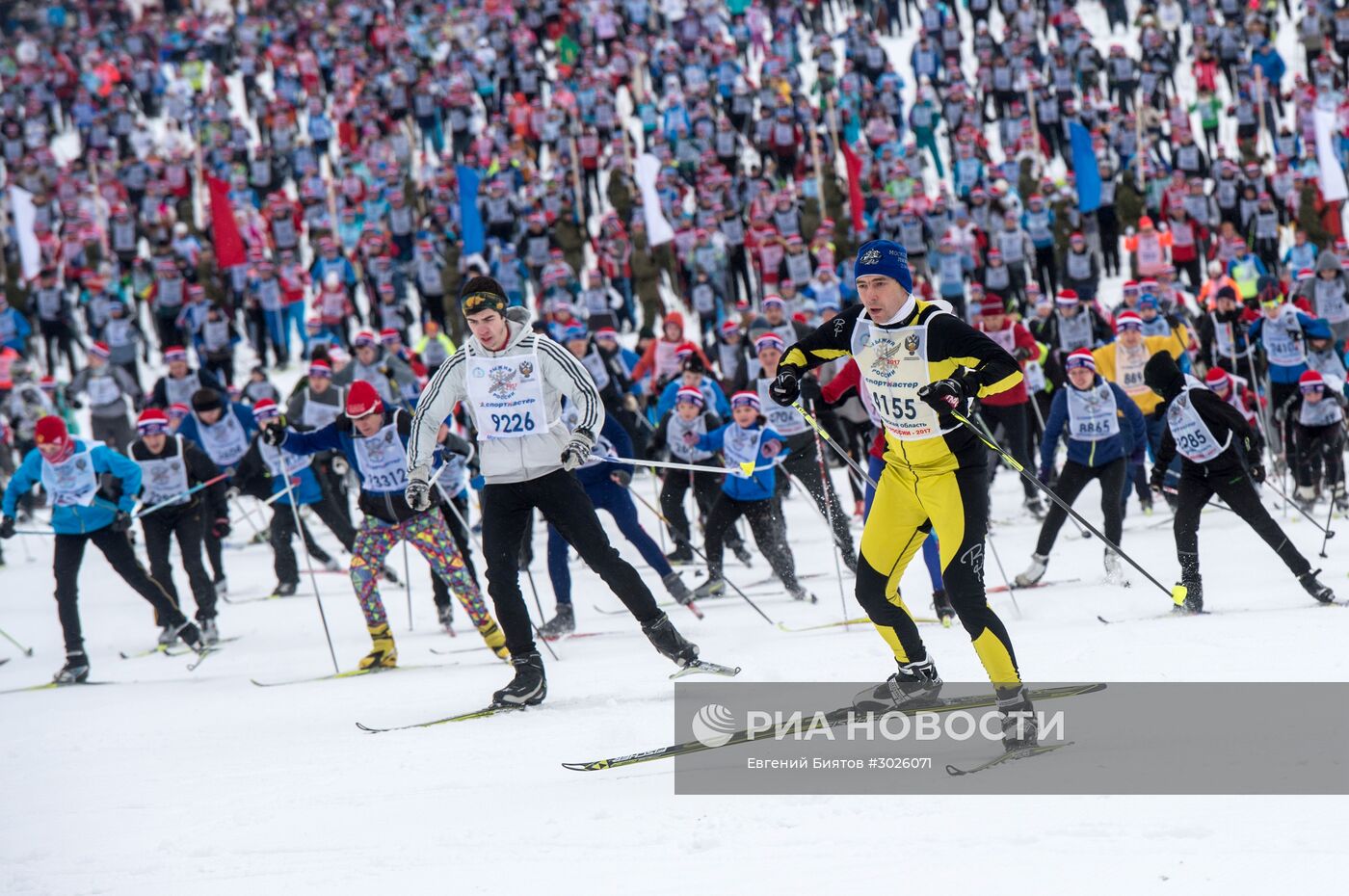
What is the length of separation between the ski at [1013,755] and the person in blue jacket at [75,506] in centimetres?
604

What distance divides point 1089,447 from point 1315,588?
180 centimetres

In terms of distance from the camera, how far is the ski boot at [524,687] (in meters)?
6.13

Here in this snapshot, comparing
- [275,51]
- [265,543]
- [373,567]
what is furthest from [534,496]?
[275,51]

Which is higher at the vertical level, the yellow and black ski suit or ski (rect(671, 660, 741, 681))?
the yellow and black ski suit

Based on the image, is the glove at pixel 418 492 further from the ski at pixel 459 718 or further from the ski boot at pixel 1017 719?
the ski boot at pixel 1017 719

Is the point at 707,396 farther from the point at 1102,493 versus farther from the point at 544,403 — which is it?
the point at 544,403

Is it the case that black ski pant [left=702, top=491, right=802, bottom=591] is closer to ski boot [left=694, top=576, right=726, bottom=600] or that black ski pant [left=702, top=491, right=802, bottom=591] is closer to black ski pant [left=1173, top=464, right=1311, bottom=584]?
ski boot [left=694, top=576, right=726, bottom=600]

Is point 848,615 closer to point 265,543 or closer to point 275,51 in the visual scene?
point 265,543

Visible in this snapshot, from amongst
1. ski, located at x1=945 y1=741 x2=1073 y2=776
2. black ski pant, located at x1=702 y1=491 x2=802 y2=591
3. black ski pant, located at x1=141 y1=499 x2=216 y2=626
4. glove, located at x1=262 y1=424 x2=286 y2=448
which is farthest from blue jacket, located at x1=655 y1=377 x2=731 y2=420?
ski, located at x1=945 y1=741 x2=1073 y2=776

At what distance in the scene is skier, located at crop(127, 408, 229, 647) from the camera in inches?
378

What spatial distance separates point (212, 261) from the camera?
773 inches

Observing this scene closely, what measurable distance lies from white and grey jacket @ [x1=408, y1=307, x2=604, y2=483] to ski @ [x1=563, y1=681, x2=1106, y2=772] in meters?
1.38

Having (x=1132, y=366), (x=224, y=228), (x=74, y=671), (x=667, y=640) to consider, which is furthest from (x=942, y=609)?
(x=224, y=228)

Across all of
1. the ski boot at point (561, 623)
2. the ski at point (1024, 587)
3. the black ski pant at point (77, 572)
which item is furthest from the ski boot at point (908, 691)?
the black ski pant at point (77, 572)
